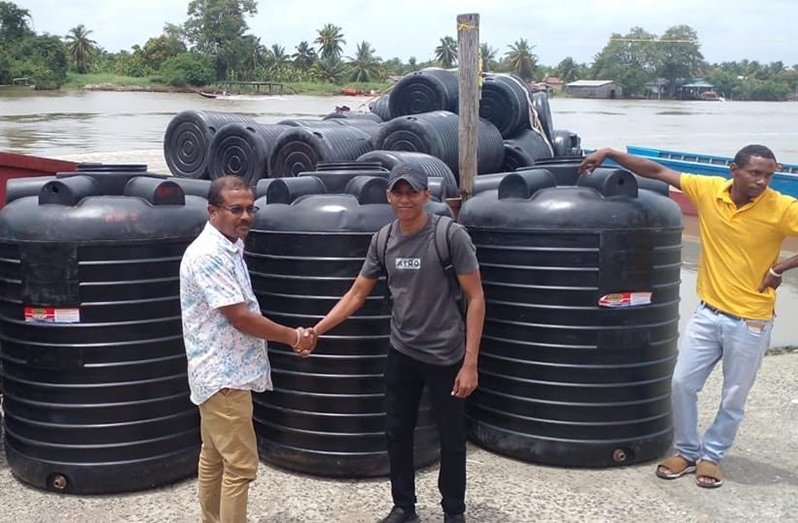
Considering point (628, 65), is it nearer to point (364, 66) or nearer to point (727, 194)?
point (364, 66)

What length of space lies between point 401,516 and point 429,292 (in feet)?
3.59

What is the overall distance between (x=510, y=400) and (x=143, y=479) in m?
1.98

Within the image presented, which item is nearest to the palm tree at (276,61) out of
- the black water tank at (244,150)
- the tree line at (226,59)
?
the tree line at (226,59)

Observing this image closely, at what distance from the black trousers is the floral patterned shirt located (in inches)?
25.6

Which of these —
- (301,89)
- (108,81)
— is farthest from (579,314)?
(108,81)

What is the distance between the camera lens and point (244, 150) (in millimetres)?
7840

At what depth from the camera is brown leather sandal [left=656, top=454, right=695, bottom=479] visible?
440cm

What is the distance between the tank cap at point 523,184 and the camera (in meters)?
4.44

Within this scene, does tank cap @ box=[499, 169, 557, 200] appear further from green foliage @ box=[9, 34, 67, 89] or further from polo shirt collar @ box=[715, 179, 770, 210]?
green foliage @ box=[9, 34, 67, 89]

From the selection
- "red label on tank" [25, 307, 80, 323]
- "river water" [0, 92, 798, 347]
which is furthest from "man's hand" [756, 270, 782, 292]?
"river water" [0, 92, 798, 347]

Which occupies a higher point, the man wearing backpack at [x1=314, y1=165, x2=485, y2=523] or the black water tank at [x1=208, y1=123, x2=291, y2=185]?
the black water tank at [x1=208, y1=123, x2=291, y2=185]

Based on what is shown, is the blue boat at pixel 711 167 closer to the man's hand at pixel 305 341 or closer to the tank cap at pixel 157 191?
the tank cap at pixel 157 191

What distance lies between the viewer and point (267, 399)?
4.45 metres

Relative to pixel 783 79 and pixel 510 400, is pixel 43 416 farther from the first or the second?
pixel 783 79
